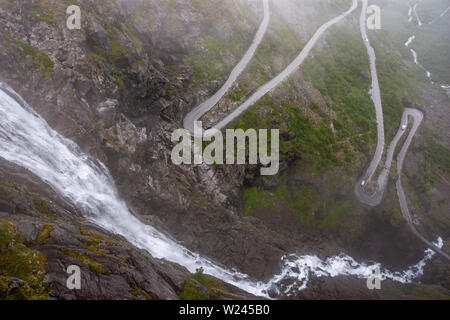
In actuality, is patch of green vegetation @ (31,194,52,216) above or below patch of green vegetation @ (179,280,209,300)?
above

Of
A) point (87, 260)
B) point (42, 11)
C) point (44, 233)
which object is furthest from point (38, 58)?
point (87, 260)

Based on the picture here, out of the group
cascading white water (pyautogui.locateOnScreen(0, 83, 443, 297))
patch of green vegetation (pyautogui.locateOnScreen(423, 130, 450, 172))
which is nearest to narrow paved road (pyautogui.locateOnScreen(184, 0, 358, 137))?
cascading white water (pyautogui.locateOnScreen(0, 83, 443, 297))

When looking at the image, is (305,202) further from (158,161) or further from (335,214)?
(158,161)

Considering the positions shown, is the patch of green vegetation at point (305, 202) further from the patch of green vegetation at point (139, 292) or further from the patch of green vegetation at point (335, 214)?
the patch of green vegetation at point (139, 292)

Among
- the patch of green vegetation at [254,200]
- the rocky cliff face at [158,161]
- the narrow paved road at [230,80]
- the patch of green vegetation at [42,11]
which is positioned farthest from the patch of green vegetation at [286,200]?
the patch of green vegetation at [42,11]

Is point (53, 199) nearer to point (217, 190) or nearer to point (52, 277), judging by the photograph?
point (52, 277)

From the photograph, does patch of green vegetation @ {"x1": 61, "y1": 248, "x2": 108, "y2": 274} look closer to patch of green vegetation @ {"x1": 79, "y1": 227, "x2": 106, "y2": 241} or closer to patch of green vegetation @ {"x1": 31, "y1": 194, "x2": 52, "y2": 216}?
patch of green vegetation @ {"x1": 79, "y1": 227, "x2": 106, "y2": 241}
